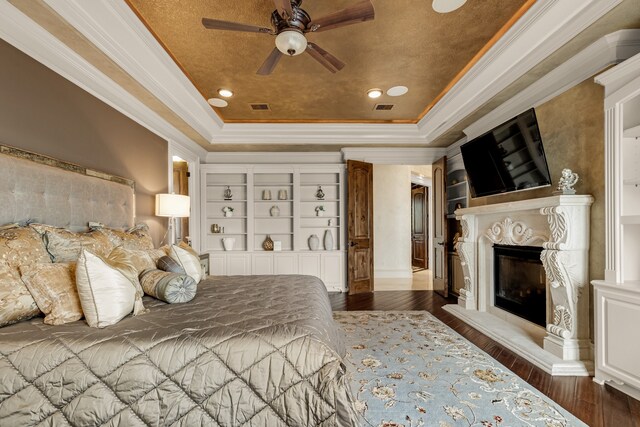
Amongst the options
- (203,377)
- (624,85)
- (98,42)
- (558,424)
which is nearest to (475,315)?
(558,424)

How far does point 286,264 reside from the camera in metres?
5.61

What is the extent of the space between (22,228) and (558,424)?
333 centimetres

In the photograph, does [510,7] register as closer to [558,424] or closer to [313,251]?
[558,424]

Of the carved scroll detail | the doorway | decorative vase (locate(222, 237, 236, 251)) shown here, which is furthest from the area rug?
the doorway

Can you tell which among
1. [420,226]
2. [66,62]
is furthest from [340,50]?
[420,226]

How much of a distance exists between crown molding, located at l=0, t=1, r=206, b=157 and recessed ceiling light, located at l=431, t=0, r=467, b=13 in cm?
278

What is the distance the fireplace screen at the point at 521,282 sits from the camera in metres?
3.24

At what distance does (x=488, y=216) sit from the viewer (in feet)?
12.7

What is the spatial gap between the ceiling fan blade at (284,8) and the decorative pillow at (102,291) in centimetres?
181

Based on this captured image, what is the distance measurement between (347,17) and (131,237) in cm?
248

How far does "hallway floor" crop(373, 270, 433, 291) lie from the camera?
19.3 feet

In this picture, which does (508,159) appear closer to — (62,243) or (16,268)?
(62,243)

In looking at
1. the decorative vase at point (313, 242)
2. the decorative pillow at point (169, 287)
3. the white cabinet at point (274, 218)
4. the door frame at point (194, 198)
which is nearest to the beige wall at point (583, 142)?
the decorative pillow at point (169, 287)

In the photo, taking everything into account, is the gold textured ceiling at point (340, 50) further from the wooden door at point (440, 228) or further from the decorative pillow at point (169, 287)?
the decorative pillow at point (169, 287)
